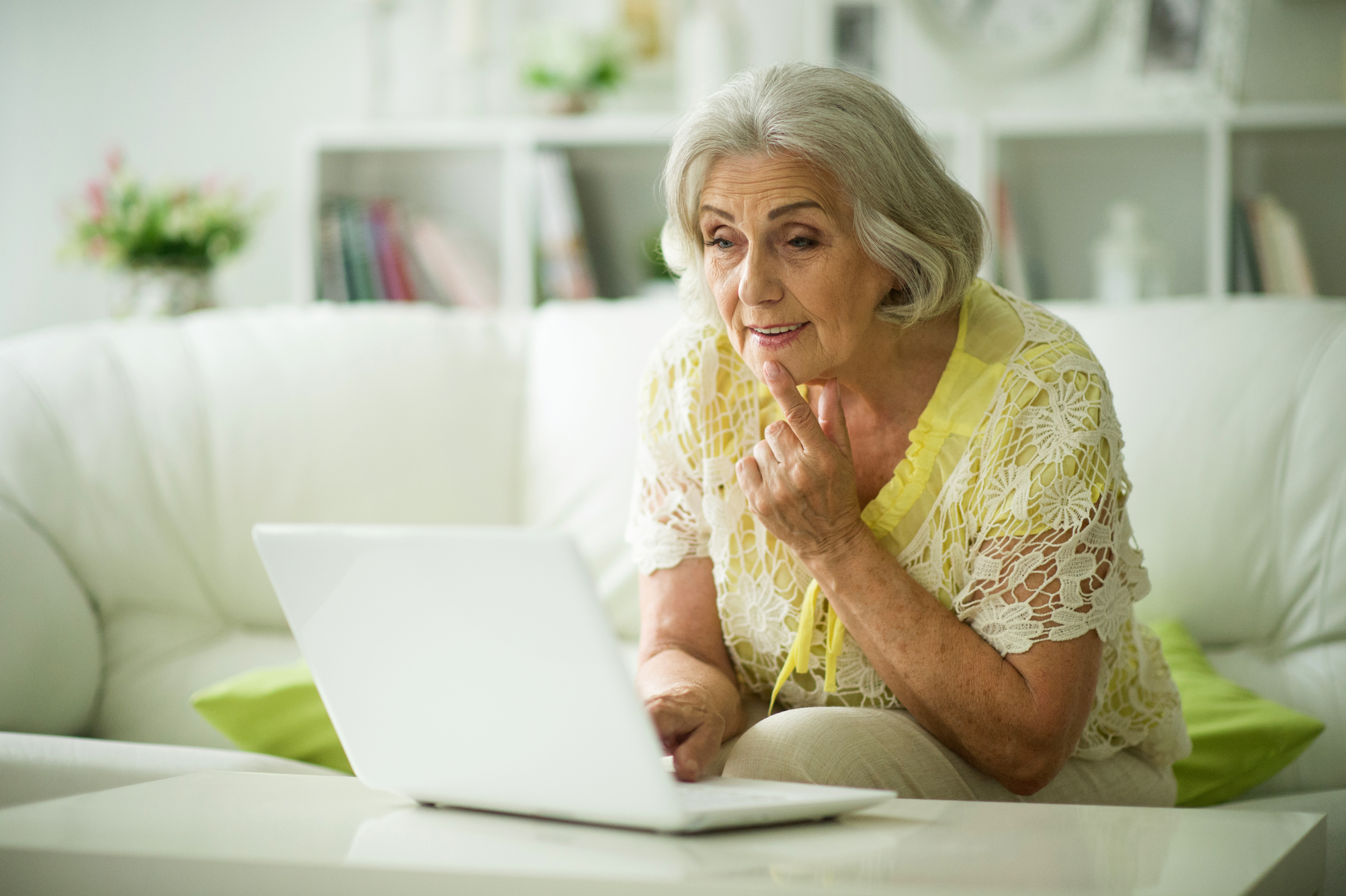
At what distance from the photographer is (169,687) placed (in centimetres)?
→ 162

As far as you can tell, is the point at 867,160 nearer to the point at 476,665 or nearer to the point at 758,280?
the point at 758,280

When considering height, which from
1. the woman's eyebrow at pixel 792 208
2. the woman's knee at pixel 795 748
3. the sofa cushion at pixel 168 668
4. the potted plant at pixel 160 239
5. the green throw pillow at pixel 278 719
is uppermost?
the woman's eyebrow at pixel 792 208

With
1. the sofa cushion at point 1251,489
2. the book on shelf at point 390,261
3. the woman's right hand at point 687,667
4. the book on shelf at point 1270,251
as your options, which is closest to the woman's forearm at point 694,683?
the woman's right hand at point 687,667

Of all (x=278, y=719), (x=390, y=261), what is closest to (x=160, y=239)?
(x=390, y=261)

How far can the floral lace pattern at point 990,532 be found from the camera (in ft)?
3.42

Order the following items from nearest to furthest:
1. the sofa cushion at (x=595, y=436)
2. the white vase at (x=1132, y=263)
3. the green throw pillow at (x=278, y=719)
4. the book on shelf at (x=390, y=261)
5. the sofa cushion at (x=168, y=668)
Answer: the green throw pillow at (x=278, y=719) < the sofa cushion at (x=168, y=668) < the sofa cushion at (x=595, y=436) < the white vase at (x=1132, y=263) < the book on shelf at (x=390, y=261)

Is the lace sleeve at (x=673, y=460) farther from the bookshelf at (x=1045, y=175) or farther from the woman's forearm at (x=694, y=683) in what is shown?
the bookshelf at (x=1045, y=175)

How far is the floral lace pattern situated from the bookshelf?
1279mm

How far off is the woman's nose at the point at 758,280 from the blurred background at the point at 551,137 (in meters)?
1.44

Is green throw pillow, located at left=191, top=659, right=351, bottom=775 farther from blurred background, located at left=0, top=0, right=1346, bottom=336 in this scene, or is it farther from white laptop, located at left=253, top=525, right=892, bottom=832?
blurred background, located at left=0, top=0, right=1346, bottom=336

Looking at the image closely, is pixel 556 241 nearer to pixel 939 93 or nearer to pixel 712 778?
pixel 939 93

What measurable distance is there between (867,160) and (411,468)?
0.93 m

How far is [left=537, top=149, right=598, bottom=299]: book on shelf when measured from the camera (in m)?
2.54

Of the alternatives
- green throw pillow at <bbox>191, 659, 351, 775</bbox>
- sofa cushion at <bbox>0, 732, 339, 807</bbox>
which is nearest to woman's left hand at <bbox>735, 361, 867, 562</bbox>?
sofa cushion at <bbox>0, 732, 339, 807</bbox>
